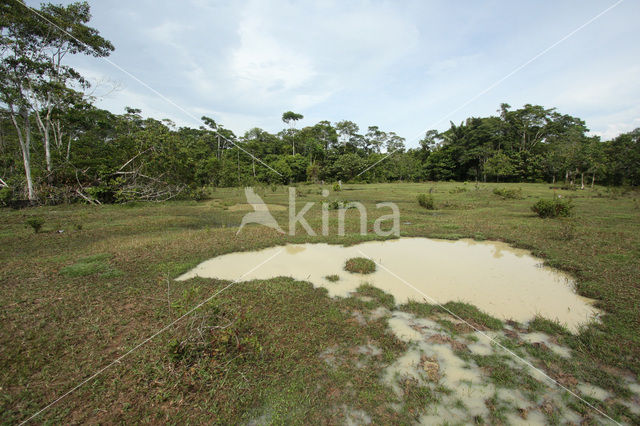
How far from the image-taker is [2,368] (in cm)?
363

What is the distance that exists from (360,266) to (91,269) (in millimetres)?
6846

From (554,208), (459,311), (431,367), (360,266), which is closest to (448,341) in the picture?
(431,367)

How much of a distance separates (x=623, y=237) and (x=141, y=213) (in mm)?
21130

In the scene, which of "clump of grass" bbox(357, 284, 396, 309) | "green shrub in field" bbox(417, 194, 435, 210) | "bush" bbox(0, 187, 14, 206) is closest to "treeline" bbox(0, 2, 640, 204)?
"bush" bbox(0, 187, 14, 206)

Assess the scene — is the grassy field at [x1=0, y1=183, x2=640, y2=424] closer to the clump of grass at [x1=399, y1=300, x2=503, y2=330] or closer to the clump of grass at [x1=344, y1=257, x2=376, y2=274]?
the clump of grass at [x1=399, y1=300, x2=503, y2=330]

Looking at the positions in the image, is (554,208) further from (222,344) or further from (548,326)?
(222,344)

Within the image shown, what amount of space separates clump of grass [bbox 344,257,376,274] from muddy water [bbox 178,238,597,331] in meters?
0.19

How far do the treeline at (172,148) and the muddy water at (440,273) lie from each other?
12470 millimetres

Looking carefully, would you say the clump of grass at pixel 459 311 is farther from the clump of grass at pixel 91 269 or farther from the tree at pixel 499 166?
the tree at pixel 499 166

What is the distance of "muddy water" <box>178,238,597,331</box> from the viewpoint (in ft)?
17.6

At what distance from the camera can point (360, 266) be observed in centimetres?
732

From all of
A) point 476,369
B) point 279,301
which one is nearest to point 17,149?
point 279,301

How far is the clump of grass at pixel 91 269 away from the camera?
6652 millimetres

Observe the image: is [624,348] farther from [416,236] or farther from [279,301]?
[416,236]
